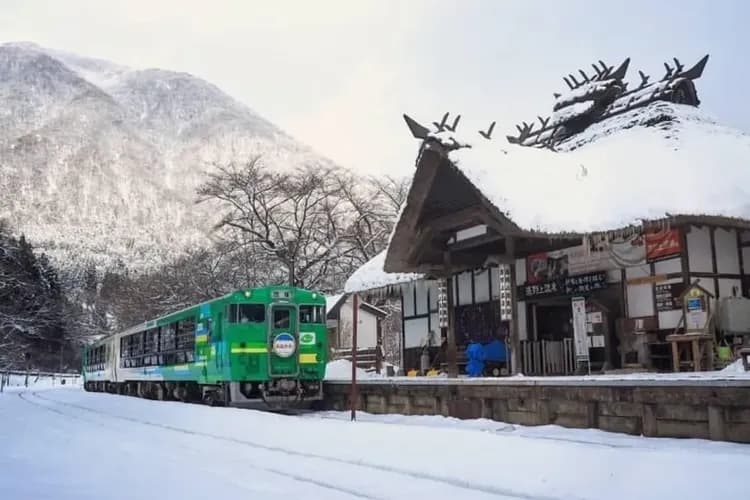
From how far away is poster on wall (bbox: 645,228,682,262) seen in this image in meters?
15.1

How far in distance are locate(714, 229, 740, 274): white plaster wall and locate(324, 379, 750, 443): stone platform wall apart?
5.67 m

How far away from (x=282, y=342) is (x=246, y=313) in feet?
3.66

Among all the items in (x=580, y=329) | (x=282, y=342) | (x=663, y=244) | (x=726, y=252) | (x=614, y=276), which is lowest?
(x=282, y=342)

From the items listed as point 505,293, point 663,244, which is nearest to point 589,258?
point 663,244

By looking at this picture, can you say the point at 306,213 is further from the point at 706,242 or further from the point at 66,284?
the point at 66,284

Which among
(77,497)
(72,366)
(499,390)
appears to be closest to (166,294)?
(72,366)

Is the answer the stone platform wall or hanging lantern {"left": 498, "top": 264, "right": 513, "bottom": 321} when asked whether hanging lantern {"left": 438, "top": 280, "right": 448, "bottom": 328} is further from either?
the stone platform wall

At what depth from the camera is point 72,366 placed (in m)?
69.7

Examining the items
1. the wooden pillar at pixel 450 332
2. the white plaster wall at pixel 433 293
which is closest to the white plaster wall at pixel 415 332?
the white plaster wall at pixel 433 293

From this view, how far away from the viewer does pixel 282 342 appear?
58.0ft

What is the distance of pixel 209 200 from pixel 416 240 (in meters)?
22.9

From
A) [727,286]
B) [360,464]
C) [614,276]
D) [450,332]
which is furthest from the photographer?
[450,332]

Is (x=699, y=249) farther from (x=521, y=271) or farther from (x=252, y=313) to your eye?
(x=252, y=313)

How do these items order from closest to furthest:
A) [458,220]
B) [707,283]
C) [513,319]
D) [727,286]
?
[707,283] → [727,286] → [513,319] → [458,220]
